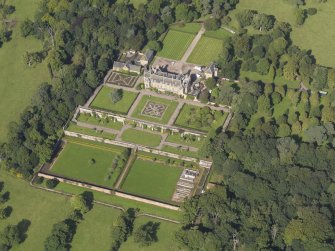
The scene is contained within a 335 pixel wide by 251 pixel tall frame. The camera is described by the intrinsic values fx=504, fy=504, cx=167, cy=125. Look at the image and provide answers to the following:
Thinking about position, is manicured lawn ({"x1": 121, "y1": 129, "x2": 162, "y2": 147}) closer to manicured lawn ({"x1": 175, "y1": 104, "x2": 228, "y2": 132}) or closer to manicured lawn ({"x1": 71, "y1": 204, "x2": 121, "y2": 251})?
manicured lawn ({"x1": 175, "y1": 104, "x2": 228, "y2": 132})

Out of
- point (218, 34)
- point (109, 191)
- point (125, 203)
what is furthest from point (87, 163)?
point (218, 34)

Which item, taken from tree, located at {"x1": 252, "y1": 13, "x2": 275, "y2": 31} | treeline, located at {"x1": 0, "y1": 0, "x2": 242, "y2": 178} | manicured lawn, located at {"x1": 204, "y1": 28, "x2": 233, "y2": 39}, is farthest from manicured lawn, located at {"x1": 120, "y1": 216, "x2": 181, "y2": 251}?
tree, located at {"x1": 252, "y1": 13, "x2": 275, "y2": 31}

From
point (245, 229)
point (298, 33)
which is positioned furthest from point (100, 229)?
point (298, 33)

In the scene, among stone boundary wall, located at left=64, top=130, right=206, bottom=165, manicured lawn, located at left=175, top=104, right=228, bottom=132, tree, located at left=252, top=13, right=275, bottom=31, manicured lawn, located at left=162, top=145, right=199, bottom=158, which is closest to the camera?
stone boundary wall, located at left=64, top=130, right=206, bottom=165

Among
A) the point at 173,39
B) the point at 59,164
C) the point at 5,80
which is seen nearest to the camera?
the point at 59,164

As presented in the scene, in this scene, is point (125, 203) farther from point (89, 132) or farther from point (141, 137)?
point (89, 132)

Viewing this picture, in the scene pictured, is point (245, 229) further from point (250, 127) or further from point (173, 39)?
point (173, 39)

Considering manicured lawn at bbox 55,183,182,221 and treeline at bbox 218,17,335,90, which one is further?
treeline at bbox 218,17,335,90
